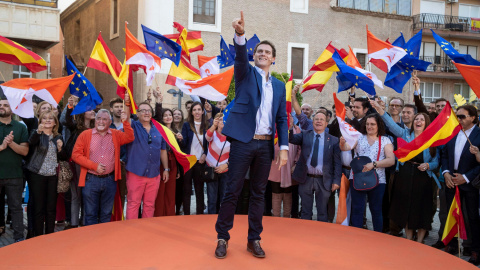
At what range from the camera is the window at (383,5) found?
30.6 m

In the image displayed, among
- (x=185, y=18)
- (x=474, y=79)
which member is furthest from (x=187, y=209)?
(x=185, y=18)

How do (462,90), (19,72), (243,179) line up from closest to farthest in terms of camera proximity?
(243,179), (19,72), (462,90)

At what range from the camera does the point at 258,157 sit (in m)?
5.02

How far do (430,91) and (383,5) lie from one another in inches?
342

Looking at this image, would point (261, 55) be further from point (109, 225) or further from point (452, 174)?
point (452, 174)

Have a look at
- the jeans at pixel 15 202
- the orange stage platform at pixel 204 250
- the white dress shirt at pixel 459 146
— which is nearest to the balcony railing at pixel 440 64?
the white dress shirt at pixel 459 146

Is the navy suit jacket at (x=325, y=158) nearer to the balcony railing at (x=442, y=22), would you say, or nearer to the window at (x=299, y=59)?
the window at (x=299, y=59)

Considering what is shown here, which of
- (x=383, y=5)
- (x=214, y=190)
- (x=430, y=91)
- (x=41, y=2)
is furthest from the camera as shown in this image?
(x=430, y=91)

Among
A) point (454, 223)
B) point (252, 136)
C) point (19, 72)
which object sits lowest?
point (454, 223)

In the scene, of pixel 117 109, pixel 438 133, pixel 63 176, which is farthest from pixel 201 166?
pixel 438 133

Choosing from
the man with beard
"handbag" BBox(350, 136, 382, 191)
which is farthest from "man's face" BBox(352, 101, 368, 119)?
the man with beard

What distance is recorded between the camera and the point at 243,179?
5012mm

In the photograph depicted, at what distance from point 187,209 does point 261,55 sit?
4257 millimetres

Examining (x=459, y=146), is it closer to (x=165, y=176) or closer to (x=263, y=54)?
(x=263, y=54)
